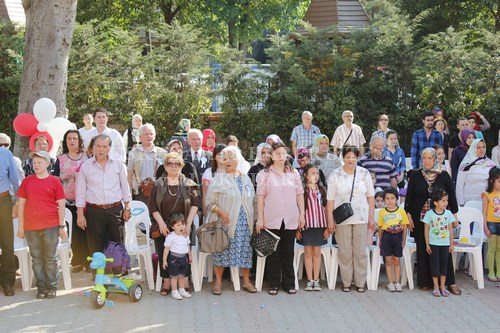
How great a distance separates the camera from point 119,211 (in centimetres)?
766

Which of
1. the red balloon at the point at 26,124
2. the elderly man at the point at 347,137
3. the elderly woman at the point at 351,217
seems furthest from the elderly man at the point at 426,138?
the red balloon at the point at 26,124

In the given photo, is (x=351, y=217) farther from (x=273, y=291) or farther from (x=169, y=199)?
(x=169, y=199)

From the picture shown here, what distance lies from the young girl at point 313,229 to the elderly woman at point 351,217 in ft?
0.34

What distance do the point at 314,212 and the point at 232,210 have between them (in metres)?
0.96

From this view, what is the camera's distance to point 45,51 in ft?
34.1

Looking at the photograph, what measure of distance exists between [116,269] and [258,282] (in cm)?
166

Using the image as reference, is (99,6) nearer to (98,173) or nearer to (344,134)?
(344,134)

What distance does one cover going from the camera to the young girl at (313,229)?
7.83m

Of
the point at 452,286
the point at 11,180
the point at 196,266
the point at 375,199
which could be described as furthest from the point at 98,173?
the point at 452,286

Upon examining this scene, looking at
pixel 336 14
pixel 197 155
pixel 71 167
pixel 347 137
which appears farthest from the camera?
pixel 336 14

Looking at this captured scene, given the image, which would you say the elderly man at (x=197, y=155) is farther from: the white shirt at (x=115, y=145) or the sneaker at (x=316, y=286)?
the sneaker at (x=316, y=286)

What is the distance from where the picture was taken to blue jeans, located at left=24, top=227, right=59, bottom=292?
7.32m

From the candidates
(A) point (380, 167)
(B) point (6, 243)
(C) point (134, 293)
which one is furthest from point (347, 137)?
(B) point (6, 243)

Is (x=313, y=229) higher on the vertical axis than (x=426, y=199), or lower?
lower
